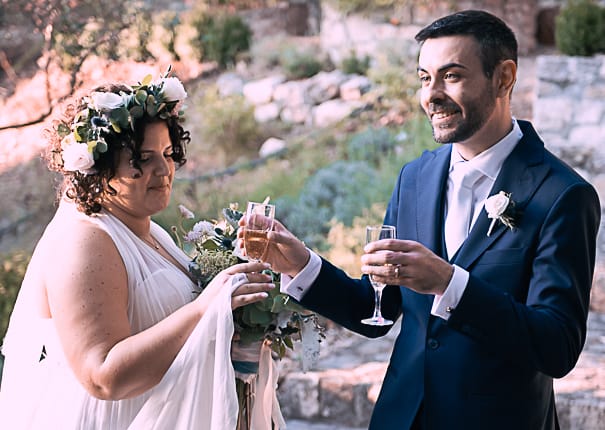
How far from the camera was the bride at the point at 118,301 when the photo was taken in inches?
90.4

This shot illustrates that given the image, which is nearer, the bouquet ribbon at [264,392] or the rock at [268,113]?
the bouquet ribbon at [264,392]

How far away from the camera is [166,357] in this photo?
2.36 meters

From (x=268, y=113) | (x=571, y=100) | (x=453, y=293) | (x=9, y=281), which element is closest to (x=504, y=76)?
(x=453, y=293)

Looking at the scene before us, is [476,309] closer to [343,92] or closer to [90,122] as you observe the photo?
[90,122]

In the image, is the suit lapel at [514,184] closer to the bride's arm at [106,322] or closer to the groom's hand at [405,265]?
the groom's hand at [405,265]

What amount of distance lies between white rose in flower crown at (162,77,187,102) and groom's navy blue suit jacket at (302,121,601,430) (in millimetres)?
718

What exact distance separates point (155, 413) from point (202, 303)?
38cm

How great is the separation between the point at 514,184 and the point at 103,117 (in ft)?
4.19

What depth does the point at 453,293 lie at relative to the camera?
216 cm

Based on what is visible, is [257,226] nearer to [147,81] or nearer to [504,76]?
[147,81]

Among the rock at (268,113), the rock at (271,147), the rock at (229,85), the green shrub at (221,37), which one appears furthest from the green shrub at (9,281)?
the green shrub at (221,37)

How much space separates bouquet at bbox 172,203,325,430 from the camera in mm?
2557

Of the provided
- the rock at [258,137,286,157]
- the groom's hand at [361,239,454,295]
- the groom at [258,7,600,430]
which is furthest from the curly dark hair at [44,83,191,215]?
the rock at [258,137,286,157]

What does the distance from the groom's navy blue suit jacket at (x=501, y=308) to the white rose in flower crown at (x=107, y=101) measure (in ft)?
2.72
